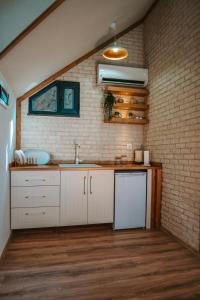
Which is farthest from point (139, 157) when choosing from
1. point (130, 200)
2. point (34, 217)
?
point (34, 217)

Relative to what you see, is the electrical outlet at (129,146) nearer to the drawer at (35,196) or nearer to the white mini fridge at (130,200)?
the white mini fridge at (130,200)

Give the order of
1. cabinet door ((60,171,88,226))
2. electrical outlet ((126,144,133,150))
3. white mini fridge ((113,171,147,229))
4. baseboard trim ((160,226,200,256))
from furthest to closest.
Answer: electrical outlet ((126,144,133,150)) → white mini fridge ((113,171,147,229)) → cabinet door ((60,171,88,226)) → baseboard trim ((160,226,200,256))

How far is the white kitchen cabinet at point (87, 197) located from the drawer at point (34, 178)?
112 mm

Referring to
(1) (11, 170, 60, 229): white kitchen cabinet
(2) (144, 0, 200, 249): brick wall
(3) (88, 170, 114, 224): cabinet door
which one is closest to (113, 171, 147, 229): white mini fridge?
(3) (88, 170, 114, 224): cabinet door

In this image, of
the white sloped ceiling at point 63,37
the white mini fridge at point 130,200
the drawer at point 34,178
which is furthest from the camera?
the white mini fridge at point 130,200

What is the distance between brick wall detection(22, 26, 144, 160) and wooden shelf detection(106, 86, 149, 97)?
0.23m

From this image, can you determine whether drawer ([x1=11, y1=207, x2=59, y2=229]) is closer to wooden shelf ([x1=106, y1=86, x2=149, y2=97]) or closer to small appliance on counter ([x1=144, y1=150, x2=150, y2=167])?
small appliance on counter ([x1=144, y1=150, x2=150, y2=167])

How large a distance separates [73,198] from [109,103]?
167 centimetres

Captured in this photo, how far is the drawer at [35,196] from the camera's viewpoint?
2.91 meters

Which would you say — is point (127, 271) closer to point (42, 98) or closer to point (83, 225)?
point (83, 225)

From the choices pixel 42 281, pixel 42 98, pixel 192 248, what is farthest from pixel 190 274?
pixel 42 98

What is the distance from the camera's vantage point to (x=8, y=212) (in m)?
2.78

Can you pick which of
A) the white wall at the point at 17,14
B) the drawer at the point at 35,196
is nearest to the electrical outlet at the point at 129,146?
the drawer at the point at 35,196

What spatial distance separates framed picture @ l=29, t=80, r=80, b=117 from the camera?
3.55 metres
